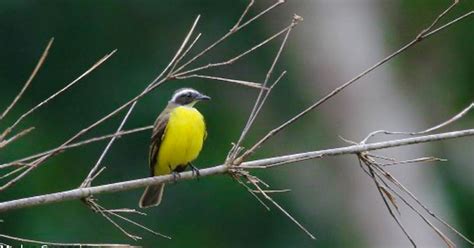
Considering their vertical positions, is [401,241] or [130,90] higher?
[130,90]

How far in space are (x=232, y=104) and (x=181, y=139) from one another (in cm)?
781

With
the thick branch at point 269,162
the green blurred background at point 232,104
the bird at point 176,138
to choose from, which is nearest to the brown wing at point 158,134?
the bird at point 176,138

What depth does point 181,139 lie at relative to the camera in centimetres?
637

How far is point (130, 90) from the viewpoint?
13.9m

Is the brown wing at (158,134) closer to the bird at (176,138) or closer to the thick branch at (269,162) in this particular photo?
the bird at (176,138)

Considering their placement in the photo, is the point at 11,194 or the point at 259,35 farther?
the point at 259,35

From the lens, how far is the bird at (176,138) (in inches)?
250

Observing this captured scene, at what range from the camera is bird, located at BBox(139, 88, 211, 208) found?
635 centimetres

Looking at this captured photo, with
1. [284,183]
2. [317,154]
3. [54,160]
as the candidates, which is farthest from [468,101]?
[317,154]

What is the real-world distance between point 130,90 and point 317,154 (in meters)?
10.0

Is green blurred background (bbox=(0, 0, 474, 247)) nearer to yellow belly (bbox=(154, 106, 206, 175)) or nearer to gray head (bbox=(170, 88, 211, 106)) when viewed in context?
gray head (bbox=(170, 88, 211, 106))

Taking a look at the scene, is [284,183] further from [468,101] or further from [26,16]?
[26,16]

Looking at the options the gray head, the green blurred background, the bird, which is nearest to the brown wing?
the bird

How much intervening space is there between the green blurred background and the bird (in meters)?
5.70
